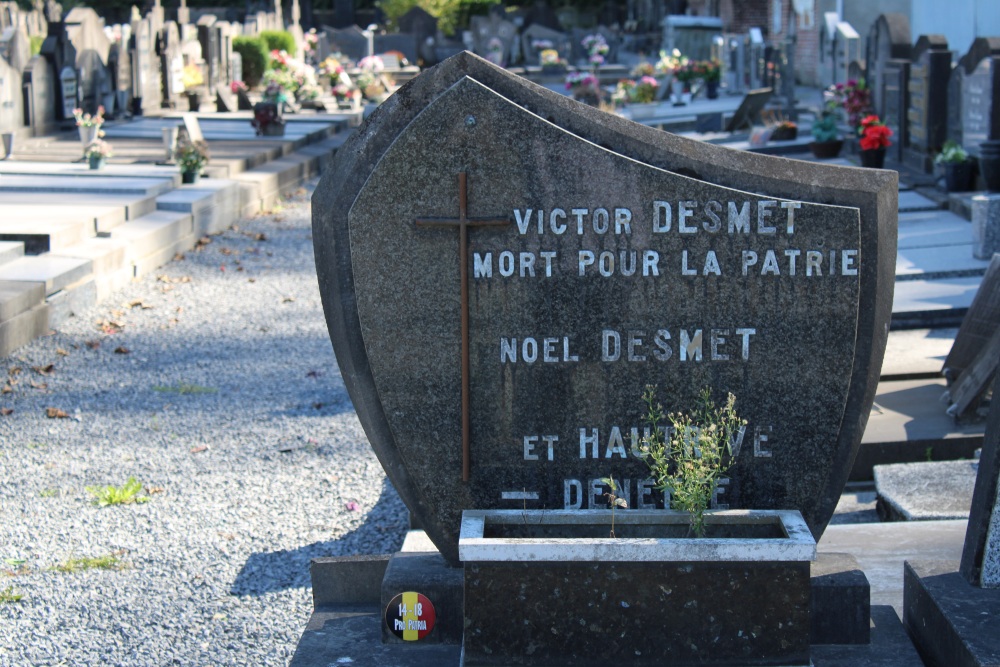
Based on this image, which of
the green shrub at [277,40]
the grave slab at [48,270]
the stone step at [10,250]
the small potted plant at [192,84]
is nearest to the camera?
the grave slab at [48,270]

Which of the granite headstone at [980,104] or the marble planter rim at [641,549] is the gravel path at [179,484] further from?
the granite headstone at [980,104]

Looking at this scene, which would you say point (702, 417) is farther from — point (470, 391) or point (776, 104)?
point (776, 104)

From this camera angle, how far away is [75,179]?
480 inches

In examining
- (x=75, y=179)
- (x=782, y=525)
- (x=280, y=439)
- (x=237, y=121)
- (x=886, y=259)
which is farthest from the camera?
(x=237, y=121)

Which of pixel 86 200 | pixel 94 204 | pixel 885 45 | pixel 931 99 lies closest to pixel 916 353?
pixel 931 99

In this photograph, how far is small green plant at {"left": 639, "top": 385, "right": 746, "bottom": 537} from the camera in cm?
304

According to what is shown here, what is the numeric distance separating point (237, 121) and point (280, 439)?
15.3 m

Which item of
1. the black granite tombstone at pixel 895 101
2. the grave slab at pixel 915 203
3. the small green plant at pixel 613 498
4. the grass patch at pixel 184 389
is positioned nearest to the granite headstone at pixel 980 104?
the grave slab at pixel 915 203

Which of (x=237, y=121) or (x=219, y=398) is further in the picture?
(x=237, y=121)

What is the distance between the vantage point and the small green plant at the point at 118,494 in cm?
504

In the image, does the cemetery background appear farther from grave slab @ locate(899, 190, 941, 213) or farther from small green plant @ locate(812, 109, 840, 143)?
small green plant @ locate(812, 109, 840, 143)

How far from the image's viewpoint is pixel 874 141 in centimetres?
1342

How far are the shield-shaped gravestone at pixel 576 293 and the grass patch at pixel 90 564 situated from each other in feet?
5.16

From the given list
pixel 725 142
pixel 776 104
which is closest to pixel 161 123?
pixel 725 142
